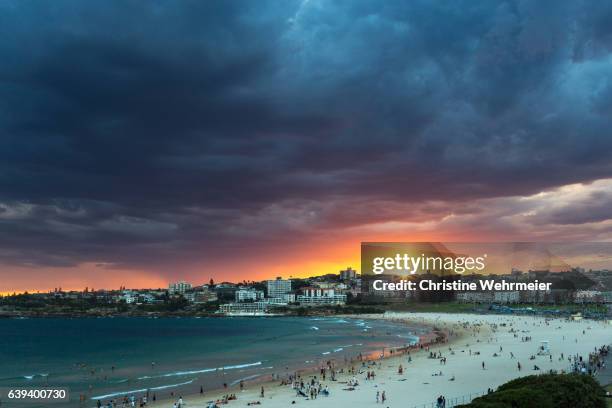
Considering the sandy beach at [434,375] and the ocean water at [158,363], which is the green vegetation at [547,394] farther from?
the ocean water at [158,363]

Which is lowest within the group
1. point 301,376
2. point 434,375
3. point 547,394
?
point 301,376

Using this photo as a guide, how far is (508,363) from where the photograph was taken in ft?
179

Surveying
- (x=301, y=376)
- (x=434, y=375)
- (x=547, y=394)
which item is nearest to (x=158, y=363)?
(x=301, y=376)

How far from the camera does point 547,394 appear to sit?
69.7 feet

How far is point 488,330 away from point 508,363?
48999mm

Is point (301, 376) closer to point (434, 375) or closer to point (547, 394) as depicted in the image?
point (434, 375)

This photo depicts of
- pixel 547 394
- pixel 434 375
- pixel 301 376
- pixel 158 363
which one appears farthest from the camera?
pixel 158 363

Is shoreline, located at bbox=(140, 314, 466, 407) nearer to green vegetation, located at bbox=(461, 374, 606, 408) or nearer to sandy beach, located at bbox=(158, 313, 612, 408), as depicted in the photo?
sandy beach, located at bbox=(158, 313, 612, 408)

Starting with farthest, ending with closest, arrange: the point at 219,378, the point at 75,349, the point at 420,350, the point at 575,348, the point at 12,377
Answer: the point at 75,349, the point at 420,350, the point at 575,348, the point at 12,377, the point at 219,378

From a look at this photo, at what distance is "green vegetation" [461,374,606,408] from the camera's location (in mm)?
20127

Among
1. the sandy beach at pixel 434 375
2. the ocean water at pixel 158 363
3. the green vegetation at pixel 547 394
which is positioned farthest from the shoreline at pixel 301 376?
the green vegetation at pixel 547 394

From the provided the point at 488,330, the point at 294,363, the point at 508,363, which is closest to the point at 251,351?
the point at 294,363

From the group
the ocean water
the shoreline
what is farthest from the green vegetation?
the ocean water

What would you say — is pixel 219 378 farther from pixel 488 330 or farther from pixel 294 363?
pixel 488 330
